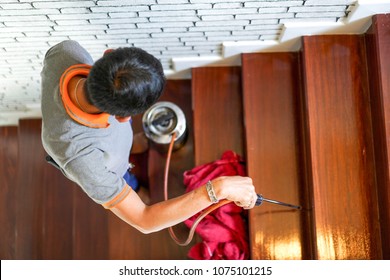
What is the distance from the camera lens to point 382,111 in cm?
138

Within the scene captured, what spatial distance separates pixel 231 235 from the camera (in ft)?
5.69

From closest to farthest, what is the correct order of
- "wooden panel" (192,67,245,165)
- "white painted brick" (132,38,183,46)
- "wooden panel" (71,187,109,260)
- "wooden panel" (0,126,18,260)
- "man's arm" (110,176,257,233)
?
1. "man's arm" (110,176,257,233)
2. "white painted brick" (132,38,183,46)
3. "wooden panel" (192,67,245,165)
4. "wooden panel" (71,187,109,260)
5. "wooden panel" (0,126,18,260)

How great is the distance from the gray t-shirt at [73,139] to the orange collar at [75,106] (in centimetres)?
3

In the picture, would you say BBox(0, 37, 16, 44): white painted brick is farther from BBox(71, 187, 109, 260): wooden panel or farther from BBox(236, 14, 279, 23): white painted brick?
BBox(71, 187, 109, 260): wooden panel

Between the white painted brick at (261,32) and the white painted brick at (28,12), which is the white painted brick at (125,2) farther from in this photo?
the white painted brick at (261,32)

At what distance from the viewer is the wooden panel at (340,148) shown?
1.48 m

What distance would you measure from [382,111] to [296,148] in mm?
389

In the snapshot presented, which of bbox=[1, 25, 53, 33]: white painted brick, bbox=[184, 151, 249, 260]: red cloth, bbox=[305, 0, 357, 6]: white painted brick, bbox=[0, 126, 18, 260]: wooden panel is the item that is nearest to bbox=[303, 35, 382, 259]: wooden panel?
bbox=[305, 0, 357, 6]: white painted brick

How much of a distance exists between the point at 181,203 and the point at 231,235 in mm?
585

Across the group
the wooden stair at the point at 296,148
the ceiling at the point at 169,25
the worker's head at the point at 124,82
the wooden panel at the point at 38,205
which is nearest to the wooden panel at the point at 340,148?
the wooden stair at the point at 296,148

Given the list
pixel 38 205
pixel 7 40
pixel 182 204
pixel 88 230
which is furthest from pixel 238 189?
pixel 38 205

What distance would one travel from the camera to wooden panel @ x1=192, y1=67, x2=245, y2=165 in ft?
6.24

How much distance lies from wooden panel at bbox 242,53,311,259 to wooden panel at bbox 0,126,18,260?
1.55 meters

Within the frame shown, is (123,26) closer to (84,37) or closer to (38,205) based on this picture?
(84,37)
